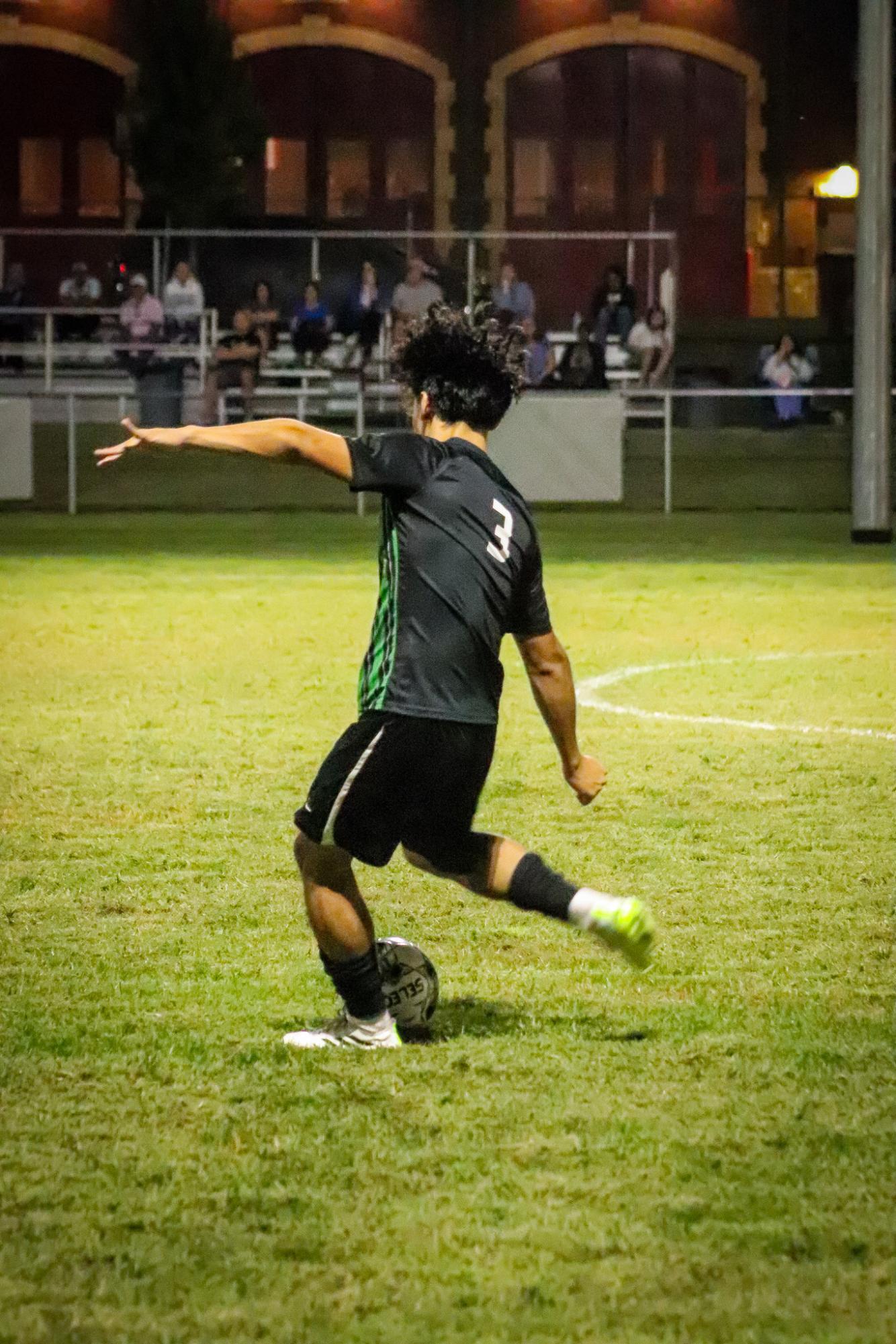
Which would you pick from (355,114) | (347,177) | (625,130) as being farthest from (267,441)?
(625,130)

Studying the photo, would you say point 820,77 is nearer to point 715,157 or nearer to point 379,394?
point 715,157

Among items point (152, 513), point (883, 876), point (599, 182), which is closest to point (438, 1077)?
point (883, 876)

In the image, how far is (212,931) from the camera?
662 cm

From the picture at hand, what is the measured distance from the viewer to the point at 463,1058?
533 centimetres

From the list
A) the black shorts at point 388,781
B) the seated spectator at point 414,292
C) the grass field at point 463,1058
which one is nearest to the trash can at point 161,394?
the seated spectator at point 414,292

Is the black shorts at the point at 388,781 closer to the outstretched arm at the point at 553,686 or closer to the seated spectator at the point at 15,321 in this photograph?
the outstretched arm at the point at 553,686

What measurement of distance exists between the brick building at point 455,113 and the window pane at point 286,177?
4 centimetres

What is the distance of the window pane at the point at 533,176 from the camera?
127 ft

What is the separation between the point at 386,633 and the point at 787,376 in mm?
23258

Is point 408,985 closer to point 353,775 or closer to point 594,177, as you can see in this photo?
point 353,775

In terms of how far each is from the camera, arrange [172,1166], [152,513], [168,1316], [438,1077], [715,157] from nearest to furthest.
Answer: [168,1316], [172,1166], [438,1077], [152,513], [715,157]

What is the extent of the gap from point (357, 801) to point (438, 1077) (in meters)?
0.63

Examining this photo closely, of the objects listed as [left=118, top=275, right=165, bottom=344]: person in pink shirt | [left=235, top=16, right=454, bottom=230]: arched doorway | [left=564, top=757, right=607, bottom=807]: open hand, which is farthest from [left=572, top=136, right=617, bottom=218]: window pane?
[left=564, top=757, right=607, bottom=807]: open hand

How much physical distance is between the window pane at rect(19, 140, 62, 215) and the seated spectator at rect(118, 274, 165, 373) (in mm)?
13610
